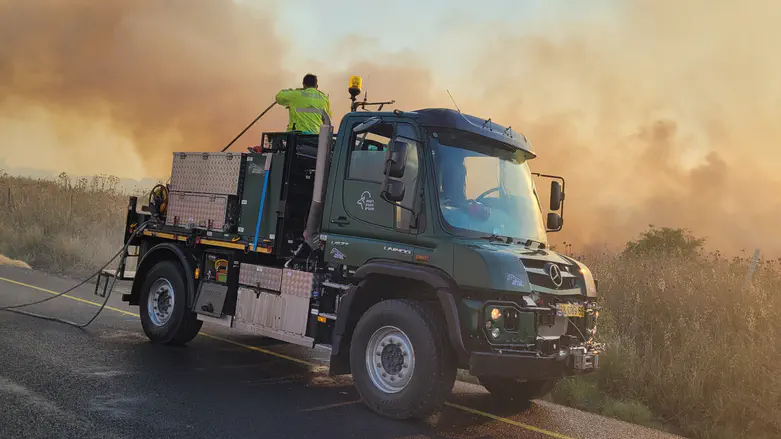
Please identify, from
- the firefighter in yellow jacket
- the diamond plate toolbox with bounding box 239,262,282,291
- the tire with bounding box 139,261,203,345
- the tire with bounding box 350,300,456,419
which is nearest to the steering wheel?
A: the tire with bounding box 350,300,456,419

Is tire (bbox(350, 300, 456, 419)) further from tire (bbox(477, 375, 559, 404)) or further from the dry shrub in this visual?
Result: the dry shrub

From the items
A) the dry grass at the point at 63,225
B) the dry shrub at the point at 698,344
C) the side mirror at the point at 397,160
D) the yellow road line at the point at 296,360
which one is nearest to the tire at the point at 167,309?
the yellow road line at the point at 296,360

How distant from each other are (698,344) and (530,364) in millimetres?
3571

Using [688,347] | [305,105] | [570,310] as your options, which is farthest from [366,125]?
[688,347]

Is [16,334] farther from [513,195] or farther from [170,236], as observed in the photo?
[513,195]

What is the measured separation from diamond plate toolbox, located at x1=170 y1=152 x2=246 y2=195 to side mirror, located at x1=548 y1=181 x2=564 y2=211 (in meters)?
3.76

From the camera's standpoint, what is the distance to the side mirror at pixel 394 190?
5531 mm

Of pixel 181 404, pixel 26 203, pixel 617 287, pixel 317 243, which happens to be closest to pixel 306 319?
pixel 317 243

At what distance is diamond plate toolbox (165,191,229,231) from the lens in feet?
25.5

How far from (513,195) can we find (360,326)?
2.10 meters

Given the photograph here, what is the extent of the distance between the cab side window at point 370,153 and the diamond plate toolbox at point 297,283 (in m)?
1.22

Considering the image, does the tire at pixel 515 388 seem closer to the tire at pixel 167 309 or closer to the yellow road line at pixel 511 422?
the yellow road line at pixel 511 422

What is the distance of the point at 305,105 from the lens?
8.06 metres

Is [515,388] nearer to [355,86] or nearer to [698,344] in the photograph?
[698,344]
